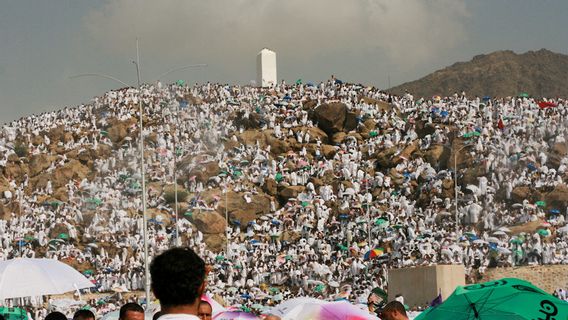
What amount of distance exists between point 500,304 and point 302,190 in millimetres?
56562

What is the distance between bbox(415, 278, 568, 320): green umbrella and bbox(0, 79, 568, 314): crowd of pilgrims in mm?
33991

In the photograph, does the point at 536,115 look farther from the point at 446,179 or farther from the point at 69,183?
the point at 69,183

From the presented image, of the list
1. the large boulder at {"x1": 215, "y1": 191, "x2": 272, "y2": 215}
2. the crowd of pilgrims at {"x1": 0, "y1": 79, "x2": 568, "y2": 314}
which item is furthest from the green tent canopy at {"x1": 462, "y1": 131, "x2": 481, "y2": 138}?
the large boulder at {"x1": 215, "y1": 191, "x2": 272, "y2": 215}

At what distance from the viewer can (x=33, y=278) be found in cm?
Answer: 1237

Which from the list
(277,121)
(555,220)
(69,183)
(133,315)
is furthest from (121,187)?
(133,315)

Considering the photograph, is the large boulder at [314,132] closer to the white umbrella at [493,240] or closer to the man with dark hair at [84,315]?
the white umbrella at [493,240]

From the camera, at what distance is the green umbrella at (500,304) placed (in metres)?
7.31

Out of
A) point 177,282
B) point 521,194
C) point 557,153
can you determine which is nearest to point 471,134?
point 557,153

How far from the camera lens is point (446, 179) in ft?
199

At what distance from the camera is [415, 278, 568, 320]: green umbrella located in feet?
24.0

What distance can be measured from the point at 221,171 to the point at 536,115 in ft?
62.8

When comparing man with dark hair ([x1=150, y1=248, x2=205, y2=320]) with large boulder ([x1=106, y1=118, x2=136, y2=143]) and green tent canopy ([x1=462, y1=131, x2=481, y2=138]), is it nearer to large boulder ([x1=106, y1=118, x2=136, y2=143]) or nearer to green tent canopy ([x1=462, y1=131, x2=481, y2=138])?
green tent canopy ([x1=462, y1=131, x2=481, y2=138])

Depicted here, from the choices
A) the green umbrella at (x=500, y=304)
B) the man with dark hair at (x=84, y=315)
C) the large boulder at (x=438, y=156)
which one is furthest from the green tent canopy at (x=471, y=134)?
the green umbrella at (x=500, y=304)

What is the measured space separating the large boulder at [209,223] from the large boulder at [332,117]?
14760mm
